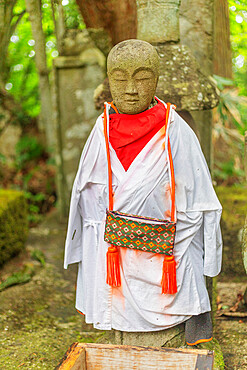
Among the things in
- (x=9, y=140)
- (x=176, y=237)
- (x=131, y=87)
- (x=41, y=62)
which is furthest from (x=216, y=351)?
(x=9, y=140)

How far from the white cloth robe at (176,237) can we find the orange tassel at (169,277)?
0.05 m

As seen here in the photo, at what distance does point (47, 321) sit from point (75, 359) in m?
1.50

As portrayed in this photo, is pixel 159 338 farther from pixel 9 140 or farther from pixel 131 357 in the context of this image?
pixel 9 140

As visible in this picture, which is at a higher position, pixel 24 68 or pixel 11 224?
pixel 24 68

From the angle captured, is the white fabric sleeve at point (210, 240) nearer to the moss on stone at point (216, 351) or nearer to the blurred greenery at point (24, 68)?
the moss on stone at point (216, 351)

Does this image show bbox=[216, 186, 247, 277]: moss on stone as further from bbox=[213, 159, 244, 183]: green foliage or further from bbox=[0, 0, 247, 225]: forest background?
bbox=[213, 159, 244, 183]: green foliage

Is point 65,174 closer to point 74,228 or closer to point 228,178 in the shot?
point 228,178

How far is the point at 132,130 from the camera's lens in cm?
250

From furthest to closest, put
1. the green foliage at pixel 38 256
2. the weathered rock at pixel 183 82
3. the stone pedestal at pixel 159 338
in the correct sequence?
the green foliage at pixel 38 256
the weathered rock at pixel 183 82
the stone pedestal at pixel 159 338

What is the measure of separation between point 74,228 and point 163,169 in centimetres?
67

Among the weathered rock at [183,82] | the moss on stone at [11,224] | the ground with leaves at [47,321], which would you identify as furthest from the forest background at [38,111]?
the ground with leaves at [47,321]

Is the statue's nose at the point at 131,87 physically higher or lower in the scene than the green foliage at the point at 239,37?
lower

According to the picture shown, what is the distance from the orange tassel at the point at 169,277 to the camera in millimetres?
2453

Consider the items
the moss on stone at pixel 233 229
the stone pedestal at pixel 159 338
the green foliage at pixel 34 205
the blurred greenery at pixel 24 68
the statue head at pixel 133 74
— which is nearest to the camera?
the statue head at pixel 133 74
